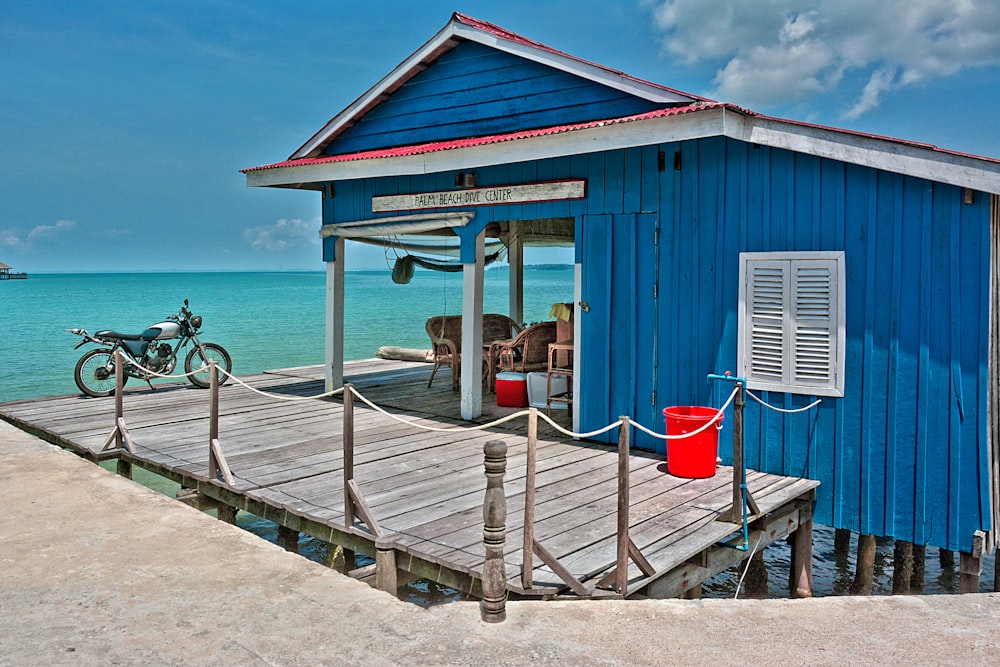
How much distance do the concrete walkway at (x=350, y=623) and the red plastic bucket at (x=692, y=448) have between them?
218 cm

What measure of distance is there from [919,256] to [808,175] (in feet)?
3.63

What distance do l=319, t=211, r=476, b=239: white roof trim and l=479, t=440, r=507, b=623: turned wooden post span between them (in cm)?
541

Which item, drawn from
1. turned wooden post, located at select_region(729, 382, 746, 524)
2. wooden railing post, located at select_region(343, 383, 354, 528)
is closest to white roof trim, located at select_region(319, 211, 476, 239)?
wooden railing post, located at select_region(343, 383, 354, 528)

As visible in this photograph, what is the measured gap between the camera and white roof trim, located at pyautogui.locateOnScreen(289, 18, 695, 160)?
7663 mm

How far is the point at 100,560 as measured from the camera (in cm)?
523

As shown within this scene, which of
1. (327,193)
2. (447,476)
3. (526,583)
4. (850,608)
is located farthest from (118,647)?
(327,193)

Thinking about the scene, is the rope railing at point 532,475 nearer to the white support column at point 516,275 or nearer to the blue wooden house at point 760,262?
the blue wooden house at point 760,262

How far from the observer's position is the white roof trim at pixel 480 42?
302 inches

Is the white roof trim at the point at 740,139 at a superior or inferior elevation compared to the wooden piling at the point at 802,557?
superior

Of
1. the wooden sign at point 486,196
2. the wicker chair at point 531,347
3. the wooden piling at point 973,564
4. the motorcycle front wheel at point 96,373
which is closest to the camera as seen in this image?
the wooden piling at point 973,564

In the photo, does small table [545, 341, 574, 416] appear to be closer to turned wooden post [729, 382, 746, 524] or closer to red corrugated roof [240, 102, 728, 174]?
red corrugated roof [240, 102, 728, 174]

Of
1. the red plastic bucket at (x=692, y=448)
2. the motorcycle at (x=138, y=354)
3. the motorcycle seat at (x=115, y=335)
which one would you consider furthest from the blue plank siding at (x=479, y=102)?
the motorcycle seat at (x=115, y=335)

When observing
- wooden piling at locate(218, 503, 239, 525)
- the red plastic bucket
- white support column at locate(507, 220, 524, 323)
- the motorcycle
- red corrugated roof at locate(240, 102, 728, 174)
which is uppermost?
red corrugated roof at locate(240, 102, 728, 174)

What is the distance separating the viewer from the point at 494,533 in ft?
13.6
